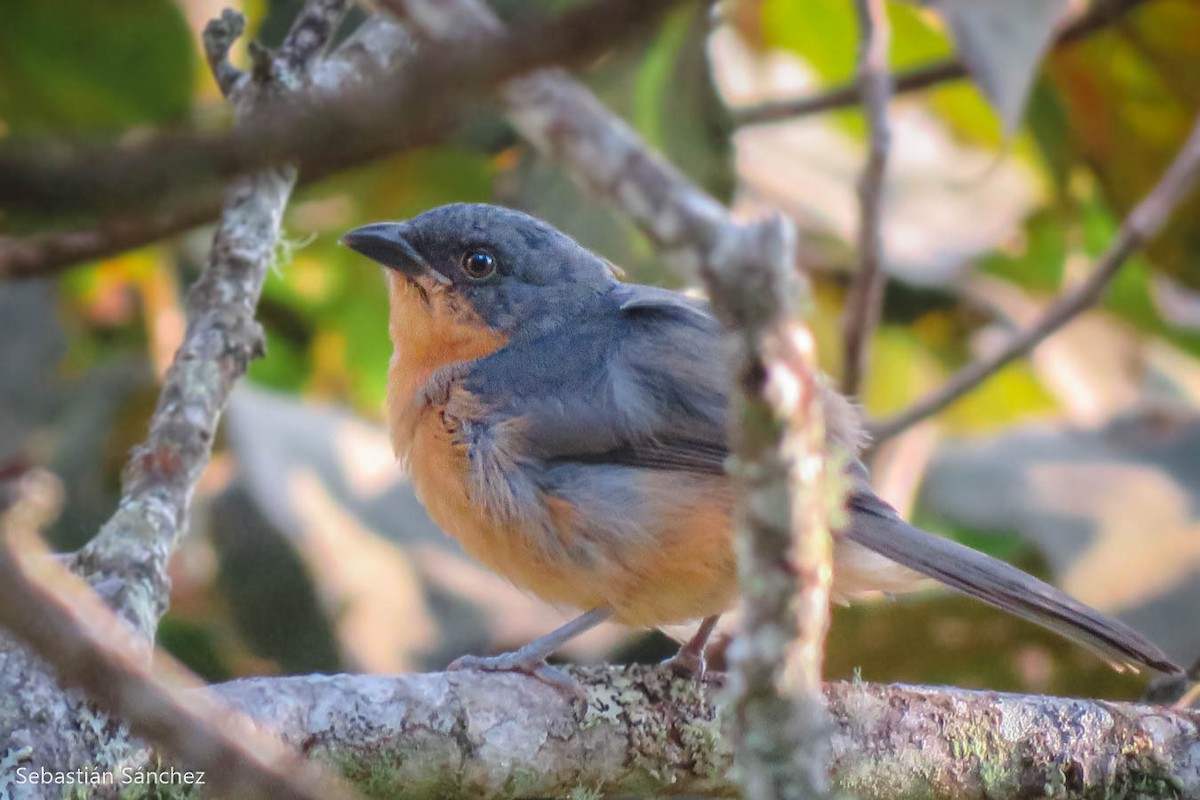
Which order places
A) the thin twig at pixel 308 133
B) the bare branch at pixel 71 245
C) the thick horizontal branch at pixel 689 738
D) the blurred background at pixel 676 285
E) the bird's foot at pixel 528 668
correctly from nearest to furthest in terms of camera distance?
the thin twig at pixel 308 133 → the bare branch at pixel 71 245 → the thick horizontal branch at pixel 689 738 → the bird's foot at pixel 528 668 → the blurred background at pixel 676 285

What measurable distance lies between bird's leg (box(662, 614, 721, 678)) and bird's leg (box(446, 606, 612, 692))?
0.23 meters

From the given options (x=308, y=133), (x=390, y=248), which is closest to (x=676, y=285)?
(x=390, y=248)

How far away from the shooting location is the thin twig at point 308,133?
928mm

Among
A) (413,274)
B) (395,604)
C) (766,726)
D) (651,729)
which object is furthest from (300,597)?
(766,726)

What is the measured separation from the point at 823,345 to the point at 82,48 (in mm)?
3063

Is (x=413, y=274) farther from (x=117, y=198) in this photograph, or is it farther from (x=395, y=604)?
(x=117, y=198)

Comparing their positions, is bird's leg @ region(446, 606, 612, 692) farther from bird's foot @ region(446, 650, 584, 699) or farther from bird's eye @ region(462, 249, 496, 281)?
bird's eye @ region(462, 249, 496, 281)

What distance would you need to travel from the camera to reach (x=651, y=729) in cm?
304

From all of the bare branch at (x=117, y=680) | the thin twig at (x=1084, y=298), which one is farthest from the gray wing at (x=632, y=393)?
the bare branch at (x=117, y=680)

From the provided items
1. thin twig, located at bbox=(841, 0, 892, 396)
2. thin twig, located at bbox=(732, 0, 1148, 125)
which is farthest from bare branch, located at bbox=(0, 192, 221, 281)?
thin twig, located at bbox=(732, 0, 1148, 125)

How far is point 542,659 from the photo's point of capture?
3.22m

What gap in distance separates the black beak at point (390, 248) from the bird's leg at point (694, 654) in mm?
1344

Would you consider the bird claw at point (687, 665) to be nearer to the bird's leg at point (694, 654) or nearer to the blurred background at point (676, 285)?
the bird's leg at point (694, 654)

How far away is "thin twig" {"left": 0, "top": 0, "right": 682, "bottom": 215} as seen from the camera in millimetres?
928
